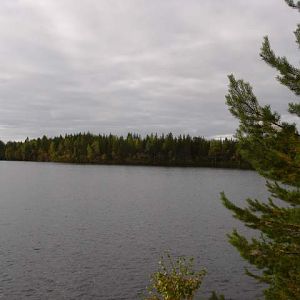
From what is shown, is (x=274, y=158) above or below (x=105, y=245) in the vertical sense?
above

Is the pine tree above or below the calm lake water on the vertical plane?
above

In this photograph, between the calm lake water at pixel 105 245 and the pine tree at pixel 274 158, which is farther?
the calm lake water at pixel 105 245

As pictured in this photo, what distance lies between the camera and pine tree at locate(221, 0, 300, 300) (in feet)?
34.5

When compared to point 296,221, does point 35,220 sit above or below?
below

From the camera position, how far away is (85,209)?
65.3 meters

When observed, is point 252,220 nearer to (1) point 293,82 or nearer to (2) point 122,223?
(1) point 293,82

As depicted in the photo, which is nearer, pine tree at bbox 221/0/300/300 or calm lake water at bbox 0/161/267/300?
pine tree at bbox 221/0/300/300

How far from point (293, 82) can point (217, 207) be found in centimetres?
6200

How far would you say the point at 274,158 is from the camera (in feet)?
36.2

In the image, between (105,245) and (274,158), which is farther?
(105,245)

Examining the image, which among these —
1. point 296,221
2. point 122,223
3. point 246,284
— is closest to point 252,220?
point 296,221

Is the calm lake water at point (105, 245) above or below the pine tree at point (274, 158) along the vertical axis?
below

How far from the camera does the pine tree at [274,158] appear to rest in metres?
10.5

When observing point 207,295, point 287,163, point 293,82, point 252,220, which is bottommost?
point 207,295
